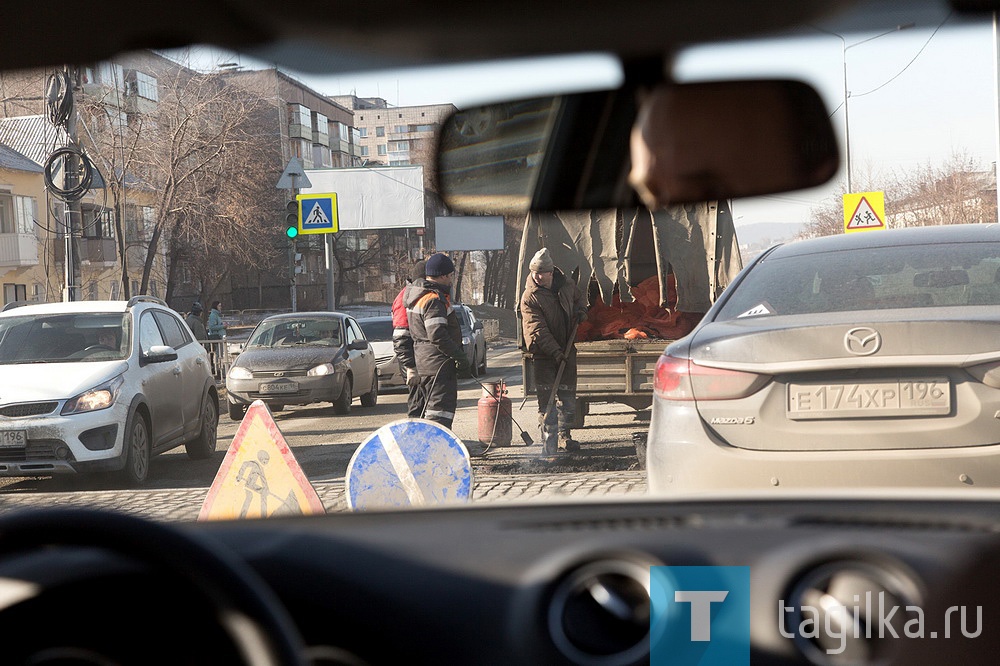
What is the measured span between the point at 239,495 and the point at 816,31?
3.71m

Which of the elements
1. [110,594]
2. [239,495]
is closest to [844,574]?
[110,594]

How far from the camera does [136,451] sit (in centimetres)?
860

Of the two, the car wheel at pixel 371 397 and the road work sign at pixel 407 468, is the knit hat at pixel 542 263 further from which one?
the car wheel at pixel 371 397

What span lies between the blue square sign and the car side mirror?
8.10 m

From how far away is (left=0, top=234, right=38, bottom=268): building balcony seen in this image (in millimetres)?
43750

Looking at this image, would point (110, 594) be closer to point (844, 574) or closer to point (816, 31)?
point (844, 574)

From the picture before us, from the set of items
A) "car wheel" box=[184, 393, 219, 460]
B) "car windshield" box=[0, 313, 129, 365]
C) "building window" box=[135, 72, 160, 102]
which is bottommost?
"car wheel" box=[184, 393, 219, 460]

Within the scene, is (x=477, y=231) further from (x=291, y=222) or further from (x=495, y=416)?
(x=291, y=222)

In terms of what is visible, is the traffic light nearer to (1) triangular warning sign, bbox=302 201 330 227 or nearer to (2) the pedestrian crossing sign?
(2) the pedestrian crossing sign

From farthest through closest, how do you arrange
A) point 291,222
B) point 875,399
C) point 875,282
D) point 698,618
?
point 291,222 → point 875,282 → point 875,399 → point 698,618

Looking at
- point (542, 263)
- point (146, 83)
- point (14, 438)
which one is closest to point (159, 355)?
point (14, 438)

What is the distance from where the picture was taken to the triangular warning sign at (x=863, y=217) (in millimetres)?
14422

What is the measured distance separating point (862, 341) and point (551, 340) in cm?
631

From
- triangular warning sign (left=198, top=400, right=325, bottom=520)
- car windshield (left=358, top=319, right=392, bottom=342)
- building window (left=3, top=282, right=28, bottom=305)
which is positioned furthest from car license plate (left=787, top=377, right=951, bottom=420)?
building window (left=3, top=282, right=28, bottom=305)
